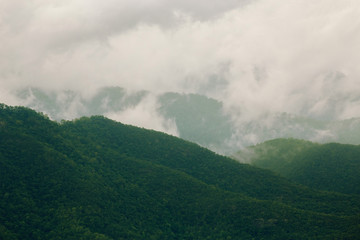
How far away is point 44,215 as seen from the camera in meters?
113

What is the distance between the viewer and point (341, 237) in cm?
10638

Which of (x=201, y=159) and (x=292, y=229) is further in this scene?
(x=201, y=159)

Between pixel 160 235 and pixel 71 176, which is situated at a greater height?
pixel 71 176

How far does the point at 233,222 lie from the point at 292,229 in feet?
65.3

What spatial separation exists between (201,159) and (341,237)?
273ft

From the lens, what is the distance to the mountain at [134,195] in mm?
113500

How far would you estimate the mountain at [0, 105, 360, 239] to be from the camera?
114 meters

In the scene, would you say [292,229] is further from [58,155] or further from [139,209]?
[58,155]

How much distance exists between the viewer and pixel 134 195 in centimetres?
14338

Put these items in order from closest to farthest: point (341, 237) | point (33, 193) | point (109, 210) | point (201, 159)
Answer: point (341, 237), point (33, 193), point (109, 210), point (201, 159)

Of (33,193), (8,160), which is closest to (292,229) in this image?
(33,193)

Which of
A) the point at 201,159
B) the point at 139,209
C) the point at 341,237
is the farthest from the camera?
the point at 201,159

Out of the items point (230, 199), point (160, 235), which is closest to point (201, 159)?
point (230, 199)

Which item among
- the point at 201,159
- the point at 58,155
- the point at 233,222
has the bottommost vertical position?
the point at 233,222
